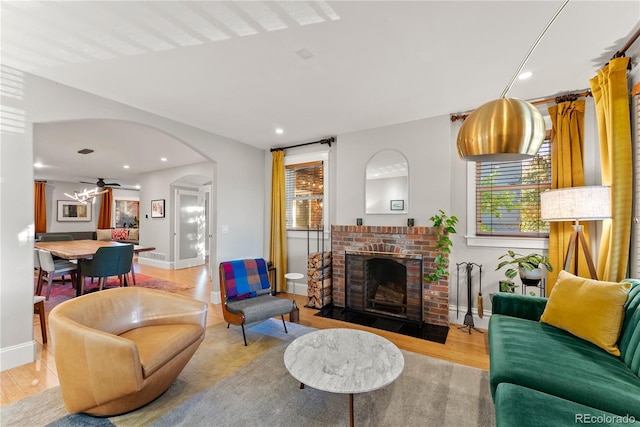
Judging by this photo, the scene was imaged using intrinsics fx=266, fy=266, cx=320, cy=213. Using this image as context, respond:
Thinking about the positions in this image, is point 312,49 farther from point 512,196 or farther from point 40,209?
point 40,209

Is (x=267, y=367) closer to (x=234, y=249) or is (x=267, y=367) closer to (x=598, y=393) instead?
(x=598, y=393)

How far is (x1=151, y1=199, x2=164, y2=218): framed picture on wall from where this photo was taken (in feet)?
22.7

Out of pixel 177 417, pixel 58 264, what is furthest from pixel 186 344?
pixel 58 264

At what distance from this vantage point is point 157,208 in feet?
23.0

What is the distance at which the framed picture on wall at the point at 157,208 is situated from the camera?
691 cm

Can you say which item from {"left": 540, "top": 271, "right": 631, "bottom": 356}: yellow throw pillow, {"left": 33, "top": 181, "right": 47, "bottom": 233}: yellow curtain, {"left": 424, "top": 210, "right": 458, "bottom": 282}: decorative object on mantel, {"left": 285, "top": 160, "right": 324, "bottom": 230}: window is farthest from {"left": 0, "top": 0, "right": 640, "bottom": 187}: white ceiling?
{"left": 33, "top": 181, "right": 47, "bottom": 233}: yellow curtain

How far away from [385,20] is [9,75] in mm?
3174

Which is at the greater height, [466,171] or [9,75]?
[9,75]

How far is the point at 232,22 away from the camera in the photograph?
178 cm

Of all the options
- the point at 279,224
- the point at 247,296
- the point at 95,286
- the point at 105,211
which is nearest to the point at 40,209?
the point at 105,211

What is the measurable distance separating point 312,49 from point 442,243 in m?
2.50

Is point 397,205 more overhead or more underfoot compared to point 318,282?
more overhead

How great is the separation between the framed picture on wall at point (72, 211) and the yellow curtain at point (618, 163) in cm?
1240

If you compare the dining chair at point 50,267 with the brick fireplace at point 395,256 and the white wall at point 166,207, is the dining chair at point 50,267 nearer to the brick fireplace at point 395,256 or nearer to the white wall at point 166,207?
the white wall at point 166,207
